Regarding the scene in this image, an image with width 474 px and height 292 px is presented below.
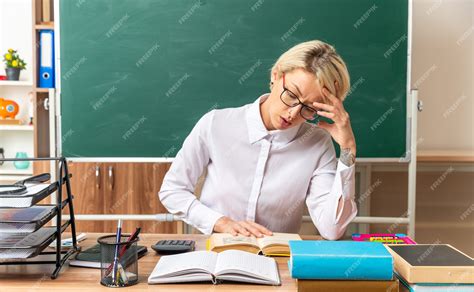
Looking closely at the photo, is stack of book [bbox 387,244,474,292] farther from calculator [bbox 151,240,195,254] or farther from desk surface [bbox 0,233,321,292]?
calculator [bbox 151,240,195,254]

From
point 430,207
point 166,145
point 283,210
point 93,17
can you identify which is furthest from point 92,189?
point 430,207

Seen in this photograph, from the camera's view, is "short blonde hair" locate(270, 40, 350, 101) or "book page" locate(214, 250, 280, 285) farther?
"short blonde hair" locate(270, 40, 350, 101)

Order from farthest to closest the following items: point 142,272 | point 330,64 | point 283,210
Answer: point 283,210 → point 330,64 → point 142,272

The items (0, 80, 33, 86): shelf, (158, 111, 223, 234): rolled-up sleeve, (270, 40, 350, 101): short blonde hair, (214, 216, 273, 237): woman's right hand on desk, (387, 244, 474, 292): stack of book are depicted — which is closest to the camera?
(387, 244, 474, 292): stack of book

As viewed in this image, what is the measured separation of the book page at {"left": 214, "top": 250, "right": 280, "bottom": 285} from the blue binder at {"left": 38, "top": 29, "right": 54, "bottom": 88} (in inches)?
81.4

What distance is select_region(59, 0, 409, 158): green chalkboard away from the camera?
2.70 metres

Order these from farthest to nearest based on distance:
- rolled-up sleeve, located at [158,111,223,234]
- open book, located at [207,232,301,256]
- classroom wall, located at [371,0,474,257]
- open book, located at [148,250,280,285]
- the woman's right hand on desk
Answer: classroom wall, located at [371,0,474,257] < rolled-up sleeve, located at [158,111,223,234] < the woman's right hand on desk < open book, located at [207,232,301,256] < open book, located at [148,250,280,285]

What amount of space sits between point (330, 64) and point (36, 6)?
81.3 inches

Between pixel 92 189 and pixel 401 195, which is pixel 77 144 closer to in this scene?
pixel 92 189

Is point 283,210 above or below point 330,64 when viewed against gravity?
below

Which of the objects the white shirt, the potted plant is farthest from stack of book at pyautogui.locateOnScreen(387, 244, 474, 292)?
the potted plant

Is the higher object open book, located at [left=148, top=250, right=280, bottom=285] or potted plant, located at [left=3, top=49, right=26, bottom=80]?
potted plant, located at [left=3, top=49, right=26, bottom=80]

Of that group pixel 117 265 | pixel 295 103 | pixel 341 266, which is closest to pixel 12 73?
pixel 295 103

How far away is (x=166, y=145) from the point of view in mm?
2746
